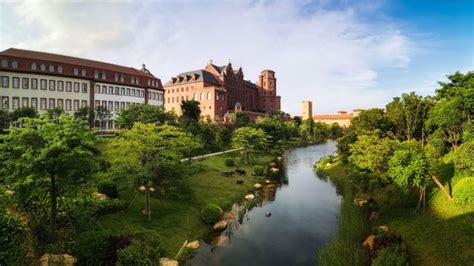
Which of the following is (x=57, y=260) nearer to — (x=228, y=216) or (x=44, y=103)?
(x=228, y=216)

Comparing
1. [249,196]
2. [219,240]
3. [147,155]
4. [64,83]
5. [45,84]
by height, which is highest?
[64,83]

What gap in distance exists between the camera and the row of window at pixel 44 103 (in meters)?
45.6

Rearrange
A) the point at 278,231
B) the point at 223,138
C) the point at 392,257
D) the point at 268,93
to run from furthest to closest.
A: the point at 268,93 < the point at 223,138 < the point at 278,231 < the point at 392,257

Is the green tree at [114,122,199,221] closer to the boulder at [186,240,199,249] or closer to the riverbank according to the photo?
the boulder at [186,240,199,249]

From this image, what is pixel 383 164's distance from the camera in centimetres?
2334

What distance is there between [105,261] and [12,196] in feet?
18.0

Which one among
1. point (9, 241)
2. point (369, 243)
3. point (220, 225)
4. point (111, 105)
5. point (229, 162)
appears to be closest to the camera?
point (9, 241)

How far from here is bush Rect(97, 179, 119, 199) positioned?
74.9 feet

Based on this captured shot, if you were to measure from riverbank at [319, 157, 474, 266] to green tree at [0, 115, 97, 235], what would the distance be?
13.9 meters

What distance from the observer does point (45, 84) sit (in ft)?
162

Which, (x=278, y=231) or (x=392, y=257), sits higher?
(x=392, y=257)

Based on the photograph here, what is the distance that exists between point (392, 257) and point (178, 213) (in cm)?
1495

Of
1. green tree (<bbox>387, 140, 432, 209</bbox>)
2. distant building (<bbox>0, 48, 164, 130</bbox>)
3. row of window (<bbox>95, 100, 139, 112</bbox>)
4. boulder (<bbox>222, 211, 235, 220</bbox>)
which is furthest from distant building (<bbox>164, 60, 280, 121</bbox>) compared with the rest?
green tree (<bbox>387, 140, 432, 209</bbox>)

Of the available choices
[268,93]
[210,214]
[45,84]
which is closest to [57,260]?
[210,214]
